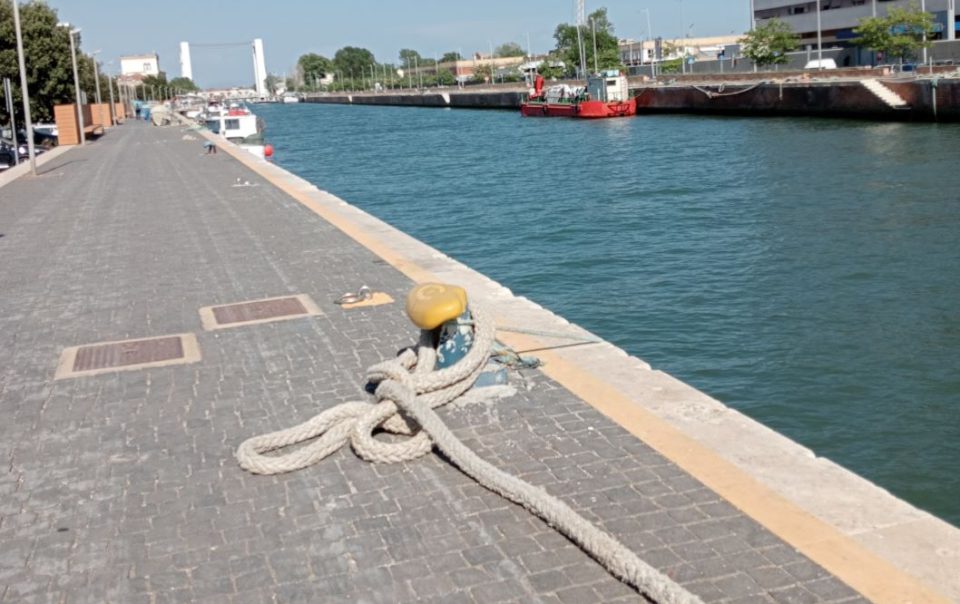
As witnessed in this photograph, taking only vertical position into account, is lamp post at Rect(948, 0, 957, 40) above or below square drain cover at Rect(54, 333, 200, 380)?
above

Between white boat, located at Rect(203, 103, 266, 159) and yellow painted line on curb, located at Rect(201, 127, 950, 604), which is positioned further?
white boat, located at Rect(203, 103, 266, 159)

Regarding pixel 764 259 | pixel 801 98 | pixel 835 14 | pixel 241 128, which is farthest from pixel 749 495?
pixel 835 14

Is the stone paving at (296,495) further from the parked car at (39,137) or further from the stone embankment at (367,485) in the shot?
the parked car at (39,137)

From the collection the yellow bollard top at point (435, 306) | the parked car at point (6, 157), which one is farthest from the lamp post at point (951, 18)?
the yellow bollard top at point (435, 306)

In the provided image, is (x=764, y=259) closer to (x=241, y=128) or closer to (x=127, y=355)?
(x=127, y=355)

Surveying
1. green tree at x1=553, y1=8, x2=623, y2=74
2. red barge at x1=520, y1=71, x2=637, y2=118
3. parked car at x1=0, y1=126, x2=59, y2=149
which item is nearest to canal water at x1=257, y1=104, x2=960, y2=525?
parked car at x1=0, y1=126, x2=59, y2=149

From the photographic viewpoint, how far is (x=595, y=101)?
73062 mm

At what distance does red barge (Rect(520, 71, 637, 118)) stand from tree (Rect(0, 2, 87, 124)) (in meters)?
32.8

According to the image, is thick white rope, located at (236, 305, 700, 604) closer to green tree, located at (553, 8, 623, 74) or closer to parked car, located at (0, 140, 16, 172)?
parked car, located at (0, 140, 16, 172)

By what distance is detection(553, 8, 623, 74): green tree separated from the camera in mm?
131375

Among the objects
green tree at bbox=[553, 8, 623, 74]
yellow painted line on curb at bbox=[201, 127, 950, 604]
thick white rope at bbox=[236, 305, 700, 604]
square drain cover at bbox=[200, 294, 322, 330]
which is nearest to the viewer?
yellow painted line on curb at bbox=[201, 127, 950, 604]

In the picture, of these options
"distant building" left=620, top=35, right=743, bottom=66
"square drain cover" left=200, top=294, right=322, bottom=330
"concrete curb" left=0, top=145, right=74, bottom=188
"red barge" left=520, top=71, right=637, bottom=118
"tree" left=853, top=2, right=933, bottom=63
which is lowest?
"square drain cover" left=200, top=294, right=322, bottom=330

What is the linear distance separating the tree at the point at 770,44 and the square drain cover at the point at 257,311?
75890 millimetres

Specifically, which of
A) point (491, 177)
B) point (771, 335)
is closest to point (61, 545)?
point (771, 335)
